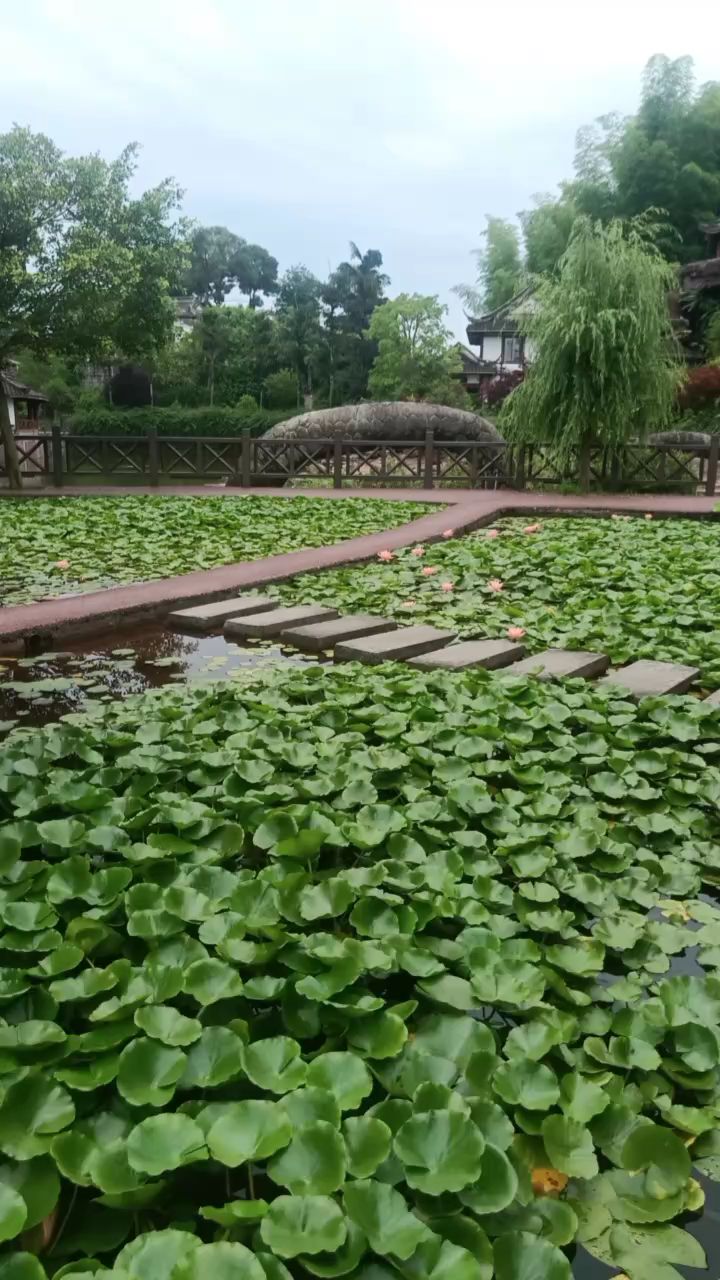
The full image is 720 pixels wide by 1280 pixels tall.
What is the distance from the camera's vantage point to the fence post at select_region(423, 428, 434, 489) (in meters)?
16.5

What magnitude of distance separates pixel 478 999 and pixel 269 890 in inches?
20.3

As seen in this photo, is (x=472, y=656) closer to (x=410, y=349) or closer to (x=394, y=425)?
(x=394, y=425)

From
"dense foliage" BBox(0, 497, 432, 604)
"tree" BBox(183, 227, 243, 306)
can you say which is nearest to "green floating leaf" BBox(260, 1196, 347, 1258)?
"dense foliage" BBox(0, 497, 432, 604)

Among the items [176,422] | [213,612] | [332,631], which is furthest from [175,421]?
[332,631]

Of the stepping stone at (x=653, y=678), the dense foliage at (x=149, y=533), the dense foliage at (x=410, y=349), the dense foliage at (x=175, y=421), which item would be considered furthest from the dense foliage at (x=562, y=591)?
the dense foliage at (x=410, y=349)

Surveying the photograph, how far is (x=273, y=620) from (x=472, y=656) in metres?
1.23

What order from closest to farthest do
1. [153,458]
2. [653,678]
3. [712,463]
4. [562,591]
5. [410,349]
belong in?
[653,678] < [562,591] < [712,463] < [153,458] < [410,349]

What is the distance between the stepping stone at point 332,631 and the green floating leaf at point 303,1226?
3.60 metres

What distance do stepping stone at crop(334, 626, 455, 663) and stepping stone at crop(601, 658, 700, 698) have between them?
37.8 inches

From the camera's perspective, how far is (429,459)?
16531mm

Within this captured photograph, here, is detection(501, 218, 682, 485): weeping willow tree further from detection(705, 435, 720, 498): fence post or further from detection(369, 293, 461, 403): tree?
detection(369, 293, 461, 403): tree

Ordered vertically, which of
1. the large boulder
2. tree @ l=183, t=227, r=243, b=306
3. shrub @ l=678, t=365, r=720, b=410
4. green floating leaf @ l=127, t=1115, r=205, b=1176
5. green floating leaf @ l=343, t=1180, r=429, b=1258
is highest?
tree @ l=183, t=227, r=243, b=306

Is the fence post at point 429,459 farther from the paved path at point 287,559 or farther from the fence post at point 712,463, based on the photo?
the fence post at point 712,463

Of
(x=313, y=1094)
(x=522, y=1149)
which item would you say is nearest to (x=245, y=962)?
(x=313, y=1094)
